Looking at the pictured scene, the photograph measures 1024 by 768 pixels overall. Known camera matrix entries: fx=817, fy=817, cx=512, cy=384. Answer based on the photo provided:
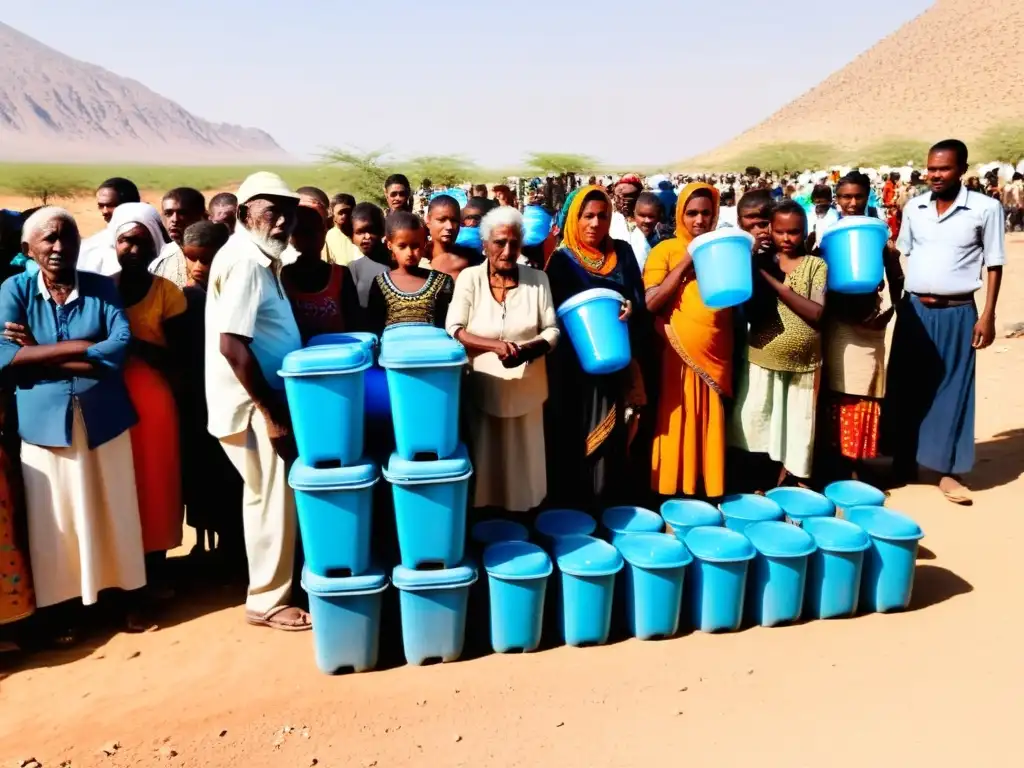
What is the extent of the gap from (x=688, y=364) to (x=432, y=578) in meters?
1.73

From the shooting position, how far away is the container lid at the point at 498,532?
3.54m

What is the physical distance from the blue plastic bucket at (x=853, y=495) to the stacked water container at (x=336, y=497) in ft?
7.42

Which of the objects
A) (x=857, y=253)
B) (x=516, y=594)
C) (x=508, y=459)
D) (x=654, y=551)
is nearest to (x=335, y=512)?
(x=516, y=594)

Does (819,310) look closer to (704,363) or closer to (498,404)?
(704,363)

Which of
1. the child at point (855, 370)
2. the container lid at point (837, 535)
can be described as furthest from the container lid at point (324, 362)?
the child at point (855, 370)

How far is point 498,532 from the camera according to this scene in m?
3.60

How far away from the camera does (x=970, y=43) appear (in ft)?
261

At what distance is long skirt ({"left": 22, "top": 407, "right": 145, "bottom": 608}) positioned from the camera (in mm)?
3342

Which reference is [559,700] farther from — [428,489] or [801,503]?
[801,503]

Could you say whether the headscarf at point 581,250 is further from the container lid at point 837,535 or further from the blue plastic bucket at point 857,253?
the container lid at point 837,535

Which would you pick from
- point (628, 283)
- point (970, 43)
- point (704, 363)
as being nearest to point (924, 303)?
point (704, 363)

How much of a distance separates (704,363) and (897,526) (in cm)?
114

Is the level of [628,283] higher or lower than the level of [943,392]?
higher

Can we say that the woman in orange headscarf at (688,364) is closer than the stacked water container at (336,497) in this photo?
No
